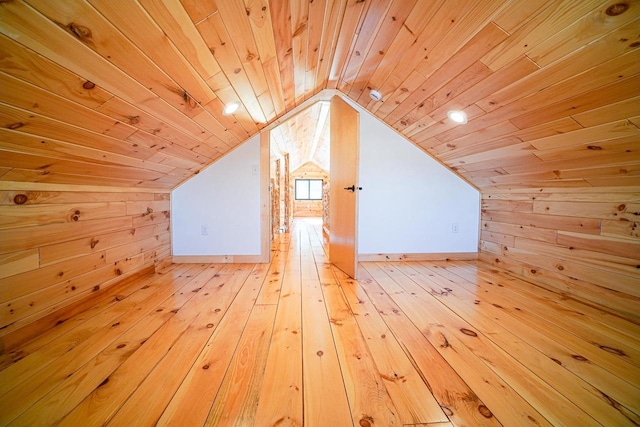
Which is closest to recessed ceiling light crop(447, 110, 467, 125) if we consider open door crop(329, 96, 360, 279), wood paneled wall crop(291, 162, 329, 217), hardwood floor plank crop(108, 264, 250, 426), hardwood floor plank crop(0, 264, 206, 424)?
open door crop(329, 96, 360, 279)

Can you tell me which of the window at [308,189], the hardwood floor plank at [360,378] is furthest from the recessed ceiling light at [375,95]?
the window at [308,189]

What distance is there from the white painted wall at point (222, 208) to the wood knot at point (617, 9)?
8.31ft

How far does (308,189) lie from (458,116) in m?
8.25

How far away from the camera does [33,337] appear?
1309mm

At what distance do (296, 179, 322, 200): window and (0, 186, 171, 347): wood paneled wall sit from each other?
773 centimetres

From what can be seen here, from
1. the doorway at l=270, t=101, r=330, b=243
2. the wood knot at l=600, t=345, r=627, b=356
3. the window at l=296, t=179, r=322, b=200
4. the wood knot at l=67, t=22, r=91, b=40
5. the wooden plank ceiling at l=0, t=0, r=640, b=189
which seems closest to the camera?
the wood knot at l=67, t=22, r=91, b=40

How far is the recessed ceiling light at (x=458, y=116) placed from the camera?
1.84m

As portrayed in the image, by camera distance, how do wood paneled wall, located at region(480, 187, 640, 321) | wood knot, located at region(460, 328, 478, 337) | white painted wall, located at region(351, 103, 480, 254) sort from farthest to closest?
white painted wall, located at region(351, 103, 480, 254) < wood paneled wall, located at region(480, 187, 640, 321) < wood knot, located at region(460, 328, 478, 337)

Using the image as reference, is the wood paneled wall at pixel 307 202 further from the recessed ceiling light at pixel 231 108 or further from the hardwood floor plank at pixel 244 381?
the hardwood floor plank at pixel 244 381

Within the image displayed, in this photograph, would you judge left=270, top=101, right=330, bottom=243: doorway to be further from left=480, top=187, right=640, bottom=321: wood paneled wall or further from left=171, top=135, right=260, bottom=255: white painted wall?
left=480, top=187, right=640, bottom=321: wood paneled wall

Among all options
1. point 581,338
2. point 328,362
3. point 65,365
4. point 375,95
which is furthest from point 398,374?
point 375,95

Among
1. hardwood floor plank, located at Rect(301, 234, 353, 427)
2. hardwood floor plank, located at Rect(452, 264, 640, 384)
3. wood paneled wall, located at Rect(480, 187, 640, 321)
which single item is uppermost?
wood paneled wall, located at Rect(480, 187, 640, 321)

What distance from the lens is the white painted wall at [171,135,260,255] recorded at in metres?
2.76

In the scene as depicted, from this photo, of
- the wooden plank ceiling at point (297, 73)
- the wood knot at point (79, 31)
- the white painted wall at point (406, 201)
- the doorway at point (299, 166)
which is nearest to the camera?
the wood knot at point (79, 31)
